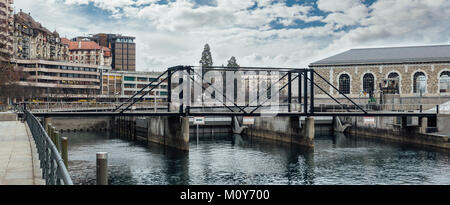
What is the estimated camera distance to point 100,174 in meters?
14.2

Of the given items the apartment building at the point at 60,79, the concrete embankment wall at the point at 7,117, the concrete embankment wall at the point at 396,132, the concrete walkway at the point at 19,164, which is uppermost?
the apartment building at the point at 60,79

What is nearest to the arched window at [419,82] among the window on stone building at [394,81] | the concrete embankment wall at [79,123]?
the window on stone building at [394,81]

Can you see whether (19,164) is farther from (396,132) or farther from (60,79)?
(60,79)

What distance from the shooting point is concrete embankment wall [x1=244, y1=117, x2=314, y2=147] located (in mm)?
49844

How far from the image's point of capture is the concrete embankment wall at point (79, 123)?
249ft

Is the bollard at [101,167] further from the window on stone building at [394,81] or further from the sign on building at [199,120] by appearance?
the window on stone building at [394,81]

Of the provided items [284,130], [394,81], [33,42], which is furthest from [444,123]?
[33,42]

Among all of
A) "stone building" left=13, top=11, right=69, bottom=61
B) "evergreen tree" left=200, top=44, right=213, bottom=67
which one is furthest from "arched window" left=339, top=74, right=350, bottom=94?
"stone building" left=13, top=11, right=69, bottom=61

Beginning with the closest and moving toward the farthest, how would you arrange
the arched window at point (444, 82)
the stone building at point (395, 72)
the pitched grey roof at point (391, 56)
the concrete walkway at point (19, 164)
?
the concrete walkway at point (19, 164), the arched window at point (444, 82), the stone building at point (395, 72), the pitched grey roof at point (391, 56)

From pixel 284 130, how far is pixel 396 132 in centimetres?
1552

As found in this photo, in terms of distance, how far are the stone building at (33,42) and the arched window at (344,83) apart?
101158 mm

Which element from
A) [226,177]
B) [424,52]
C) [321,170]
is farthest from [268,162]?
[424,52]

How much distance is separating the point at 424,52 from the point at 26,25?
133 m
